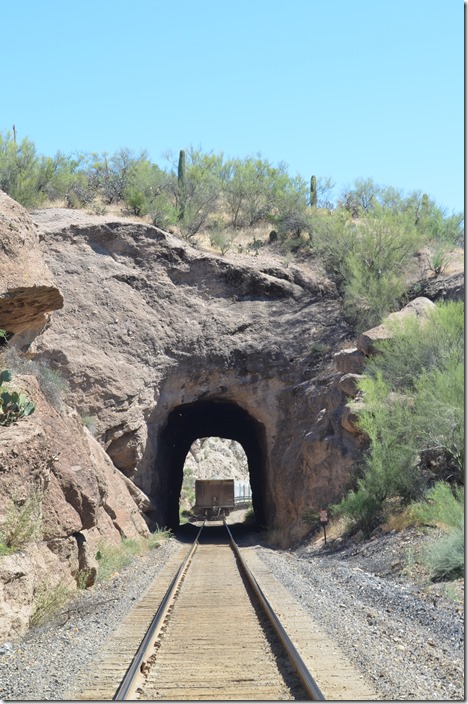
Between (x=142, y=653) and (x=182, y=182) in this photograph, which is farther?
(x=182, y=182)

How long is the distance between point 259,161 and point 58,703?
39.6m

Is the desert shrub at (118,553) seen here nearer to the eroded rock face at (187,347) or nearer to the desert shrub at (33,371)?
the desert shrub at (33,371)

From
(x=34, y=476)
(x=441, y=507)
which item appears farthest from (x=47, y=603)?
(x=441, y=507)

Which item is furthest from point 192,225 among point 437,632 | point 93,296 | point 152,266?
point 437,632

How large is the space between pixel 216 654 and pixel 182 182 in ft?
104

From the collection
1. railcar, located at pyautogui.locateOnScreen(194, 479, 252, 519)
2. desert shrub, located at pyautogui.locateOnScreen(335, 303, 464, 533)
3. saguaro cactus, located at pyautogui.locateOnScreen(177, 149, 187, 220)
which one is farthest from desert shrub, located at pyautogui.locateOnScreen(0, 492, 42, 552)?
railcar, located at pyautogui.locateOnScreen(194, 479, 252, 519)

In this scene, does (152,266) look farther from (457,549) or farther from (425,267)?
(457,549)

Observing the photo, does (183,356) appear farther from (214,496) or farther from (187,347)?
(214,496)

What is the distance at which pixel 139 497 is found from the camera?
25.5m

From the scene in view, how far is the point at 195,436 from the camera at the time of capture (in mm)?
40938

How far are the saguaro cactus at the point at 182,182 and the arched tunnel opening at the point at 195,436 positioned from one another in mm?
8999

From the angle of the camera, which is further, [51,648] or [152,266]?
[152,266]

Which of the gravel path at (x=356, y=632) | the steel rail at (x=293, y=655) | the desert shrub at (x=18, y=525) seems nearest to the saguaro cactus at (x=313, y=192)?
the gravel path at (x=356, y=632)

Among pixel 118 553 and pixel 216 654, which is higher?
pixel 216 654
